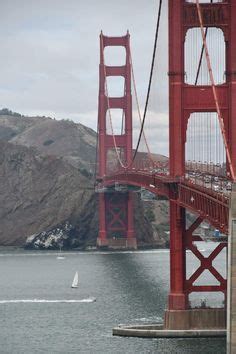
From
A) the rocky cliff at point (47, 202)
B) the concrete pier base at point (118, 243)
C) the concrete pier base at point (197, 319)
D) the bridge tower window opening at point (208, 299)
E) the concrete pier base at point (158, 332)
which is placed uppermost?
the rocky cliff at point (47, 202)

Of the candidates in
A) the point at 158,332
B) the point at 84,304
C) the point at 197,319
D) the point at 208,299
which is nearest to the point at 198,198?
the point at 197,319

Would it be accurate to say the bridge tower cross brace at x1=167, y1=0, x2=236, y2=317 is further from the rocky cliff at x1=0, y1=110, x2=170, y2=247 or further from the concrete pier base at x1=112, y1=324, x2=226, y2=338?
the rocky cliff at x1=0, y1=110, x2=170, y2=247

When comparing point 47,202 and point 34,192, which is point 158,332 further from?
point 34,192

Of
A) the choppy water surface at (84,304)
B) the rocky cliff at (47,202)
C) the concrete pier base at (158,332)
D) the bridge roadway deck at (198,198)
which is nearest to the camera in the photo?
the bridge roadway deck at (198,198)

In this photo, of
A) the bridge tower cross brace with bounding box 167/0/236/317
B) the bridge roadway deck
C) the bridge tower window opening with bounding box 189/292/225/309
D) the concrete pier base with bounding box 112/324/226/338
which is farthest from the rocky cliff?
the bridge tower cross brace with bounding box 167/0/236/317

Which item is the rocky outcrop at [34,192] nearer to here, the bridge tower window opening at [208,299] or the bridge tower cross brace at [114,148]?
the bridge tower cross brace at [114,148]

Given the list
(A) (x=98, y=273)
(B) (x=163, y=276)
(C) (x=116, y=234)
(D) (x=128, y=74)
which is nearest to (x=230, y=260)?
(B) (x=163, y=276)

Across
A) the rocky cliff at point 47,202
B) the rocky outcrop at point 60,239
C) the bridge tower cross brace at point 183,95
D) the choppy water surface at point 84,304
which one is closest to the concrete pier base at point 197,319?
the bridge tower cross brace at point 183,95

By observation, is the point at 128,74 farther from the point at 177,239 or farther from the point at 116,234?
the point at 177,239
